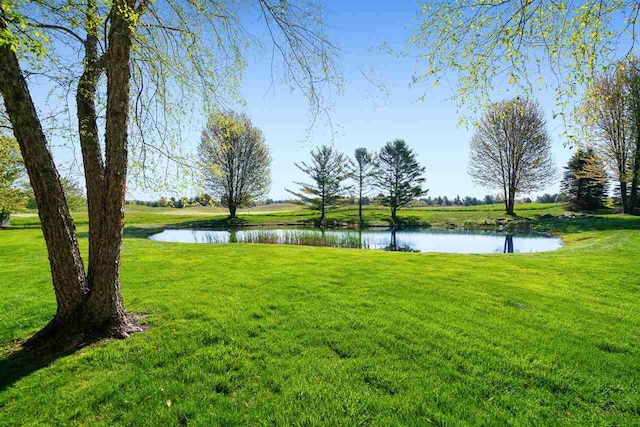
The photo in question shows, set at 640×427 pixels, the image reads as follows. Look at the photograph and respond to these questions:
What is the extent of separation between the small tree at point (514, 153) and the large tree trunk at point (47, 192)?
29.7 meters

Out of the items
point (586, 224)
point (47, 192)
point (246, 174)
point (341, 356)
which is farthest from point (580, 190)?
point (47, 192)

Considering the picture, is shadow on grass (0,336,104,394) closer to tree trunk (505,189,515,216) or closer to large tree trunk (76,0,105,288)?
large tree trunk (76,0,105,288)

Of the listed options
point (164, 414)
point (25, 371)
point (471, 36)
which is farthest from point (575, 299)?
point (25, 371)

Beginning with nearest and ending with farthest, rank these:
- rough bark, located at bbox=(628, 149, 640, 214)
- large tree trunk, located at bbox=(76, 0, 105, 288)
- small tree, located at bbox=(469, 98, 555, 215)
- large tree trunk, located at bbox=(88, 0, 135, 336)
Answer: large tree trunk, located at bbox=(88, 0, 135, 336) → large tree trunk, located at bbox=(76, 0, 105, 288) → rough bark, located at bbox=(628, 149, 640, 214) → small tree, located at bbox=(469, 98, 555, 215)

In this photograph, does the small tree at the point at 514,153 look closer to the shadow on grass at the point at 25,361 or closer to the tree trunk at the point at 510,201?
the tree trunk at the point at 510,201

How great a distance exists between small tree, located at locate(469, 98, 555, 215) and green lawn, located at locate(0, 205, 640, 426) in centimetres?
2453

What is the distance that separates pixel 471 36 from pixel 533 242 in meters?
17.3

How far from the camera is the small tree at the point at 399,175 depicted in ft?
114

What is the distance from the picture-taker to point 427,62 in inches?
155

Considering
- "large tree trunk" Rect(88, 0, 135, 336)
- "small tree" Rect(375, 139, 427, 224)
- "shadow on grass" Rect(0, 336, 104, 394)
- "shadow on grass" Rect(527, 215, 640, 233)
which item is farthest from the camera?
"small tree" Rect(375, 139, 427, 224)

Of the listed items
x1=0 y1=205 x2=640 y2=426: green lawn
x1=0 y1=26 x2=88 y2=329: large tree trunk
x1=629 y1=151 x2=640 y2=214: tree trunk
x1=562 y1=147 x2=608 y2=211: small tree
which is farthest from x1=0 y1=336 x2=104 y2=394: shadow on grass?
x1=562 y1=147 x2=608 y2=211: small tree

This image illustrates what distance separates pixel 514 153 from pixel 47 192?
1264 inches

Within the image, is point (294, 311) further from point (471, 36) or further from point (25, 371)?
point (471, 36)

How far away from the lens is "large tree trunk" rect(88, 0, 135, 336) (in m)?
3.75
